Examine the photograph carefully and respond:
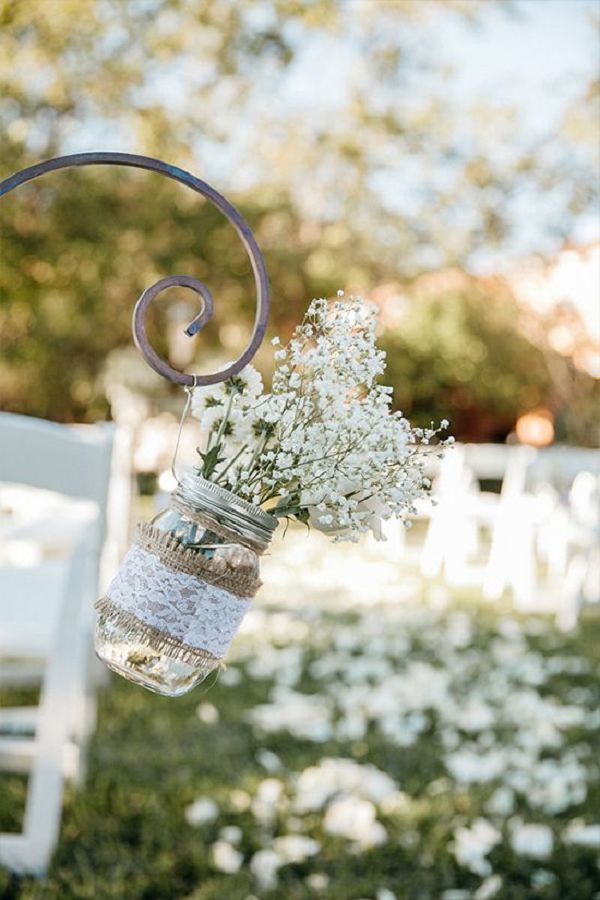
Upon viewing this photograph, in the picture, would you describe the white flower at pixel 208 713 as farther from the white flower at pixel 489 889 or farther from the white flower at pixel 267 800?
the white flower at pixel 489 889

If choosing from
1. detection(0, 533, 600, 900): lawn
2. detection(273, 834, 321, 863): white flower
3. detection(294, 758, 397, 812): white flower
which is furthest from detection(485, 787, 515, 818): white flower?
detection(273, 834, 321, 863): white flower

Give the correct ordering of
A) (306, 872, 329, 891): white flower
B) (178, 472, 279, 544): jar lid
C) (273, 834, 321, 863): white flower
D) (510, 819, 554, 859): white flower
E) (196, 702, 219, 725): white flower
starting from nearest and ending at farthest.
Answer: (178, 472, 279, 544): jar lid → (306, 872, 329, 891): white flower → (273, 834, 321, 863): white flower → (510, 819, 554, 859): white flower → (196, 702, 219, 725): white flower

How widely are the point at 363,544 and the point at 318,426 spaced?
8.35 m

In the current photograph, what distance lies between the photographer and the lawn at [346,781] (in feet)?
7.93

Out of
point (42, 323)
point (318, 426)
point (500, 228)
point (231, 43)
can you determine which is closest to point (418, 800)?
point (318, 426)

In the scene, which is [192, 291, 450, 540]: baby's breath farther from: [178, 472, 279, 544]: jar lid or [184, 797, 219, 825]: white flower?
[184, 797, 219, 825]: white flower

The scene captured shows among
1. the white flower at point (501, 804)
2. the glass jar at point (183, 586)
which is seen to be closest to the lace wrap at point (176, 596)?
the glass jar at point (183, 586)

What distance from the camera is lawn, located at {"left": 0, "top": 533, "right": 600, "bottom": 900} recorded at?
2418 millimetres

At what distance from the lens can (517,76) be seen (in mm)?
11766

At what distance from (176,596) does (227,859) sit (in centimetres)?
164

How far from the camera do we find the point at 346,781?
299 centimetres

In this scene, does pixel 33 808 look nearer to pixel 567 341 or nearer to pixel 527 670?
pixel 527 670

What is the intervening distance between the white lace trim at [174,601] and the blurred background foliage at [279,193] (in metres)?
4.11

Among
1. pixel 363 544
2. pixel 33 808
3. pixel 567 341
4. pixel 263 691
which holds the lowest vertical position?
pixel 33 808
